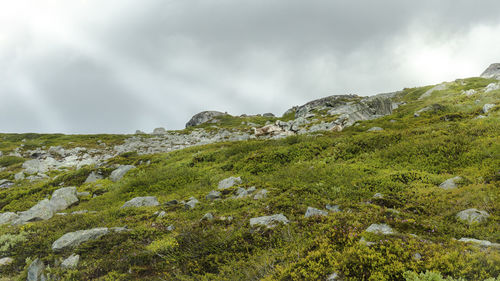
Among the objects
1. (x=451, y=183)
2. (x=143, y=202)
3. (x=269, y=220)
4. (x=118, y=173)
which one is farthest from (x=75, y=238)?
(x=451, y=183)

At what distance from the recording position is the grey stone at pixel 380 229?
555 centimetres

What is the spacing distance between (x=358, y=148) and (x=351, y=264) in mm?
13605

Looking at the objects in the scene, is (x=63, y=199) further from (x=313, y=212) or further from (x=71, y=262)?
(x=313, y=212)

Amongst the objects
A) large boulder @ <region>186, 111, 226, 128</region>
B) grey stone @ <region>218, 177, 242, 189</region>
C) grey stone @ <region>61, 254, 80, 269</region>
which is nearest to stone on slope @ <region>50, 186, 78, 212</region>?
grey stone @ <region>61, 254, 80, 269</region>

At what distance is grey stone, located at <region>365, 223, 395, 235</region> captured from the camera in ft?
18.2

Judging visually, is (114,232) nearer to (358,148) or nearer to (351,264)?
(351,264)

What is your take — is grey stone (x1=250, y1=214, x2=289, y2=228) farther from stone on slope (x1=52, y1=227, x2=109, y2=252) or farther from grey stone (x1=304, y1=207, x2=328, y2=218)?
stone on slope (x1=52, y1=227, x2=109, y2=252)

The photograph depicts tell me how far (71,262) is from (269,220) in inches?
230

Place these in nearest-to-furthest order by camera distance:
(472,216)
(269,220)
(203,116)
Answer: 1. (472,216)
2. (269,220)
3. (203,116)

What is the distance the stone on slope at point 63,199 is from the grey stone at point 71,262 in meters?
8.93

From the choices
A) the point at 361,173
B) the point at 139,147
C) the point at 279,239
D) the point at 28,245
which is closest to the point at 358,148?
the point at 361,173

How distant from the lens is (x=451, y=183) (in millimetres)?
9688

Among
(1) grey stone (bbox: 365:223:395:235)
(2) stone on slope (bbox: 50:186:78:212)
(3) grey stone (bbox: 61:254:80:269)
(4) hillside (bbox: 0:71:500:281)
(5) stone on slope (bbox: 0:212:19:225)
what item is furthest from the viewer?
(2) stone on slope (bbox: 50:186:78:212)

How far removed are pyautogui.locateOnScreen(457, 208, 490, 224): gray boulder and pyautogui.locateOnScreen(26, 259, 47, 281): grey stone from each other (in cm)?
1199
